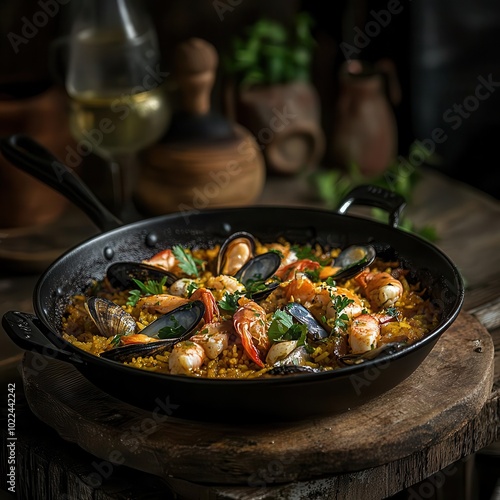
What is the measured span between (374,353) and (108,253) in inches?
28.8

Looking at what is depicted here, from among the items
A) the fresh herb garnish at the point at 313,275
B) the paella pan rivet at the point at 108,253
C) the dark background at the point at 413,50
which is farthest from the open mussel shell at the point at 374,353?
the dark background at the point at 413,50

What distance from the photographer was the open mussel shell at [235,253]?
75.9 inches

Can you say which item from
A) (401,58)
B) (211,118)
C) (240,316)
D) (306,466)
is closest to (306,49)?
(401,58)

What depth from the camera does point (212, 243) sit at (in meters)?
2.08

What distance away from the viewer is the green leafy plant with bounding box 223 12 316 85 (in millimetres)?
3020

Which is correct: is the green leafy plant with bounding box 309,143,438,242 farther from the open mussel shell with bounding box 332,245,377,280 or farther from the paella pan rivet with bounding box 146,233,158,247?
the paella pan rivet with bounding box 146,233,158,247

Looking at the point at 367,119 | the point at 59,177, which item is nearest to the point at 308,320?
the point at 59,177

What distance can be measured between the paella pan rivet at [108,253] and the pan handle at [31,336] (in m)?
0.40

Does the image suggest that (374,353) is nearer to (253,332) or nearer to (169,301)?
(253,332)

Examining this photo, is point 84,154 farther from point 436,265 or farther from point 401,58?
point 436,265

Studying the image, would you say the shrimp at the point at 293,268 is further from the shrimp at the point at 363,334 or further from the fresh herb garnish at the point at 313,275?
the shrimp at the point at 363,334

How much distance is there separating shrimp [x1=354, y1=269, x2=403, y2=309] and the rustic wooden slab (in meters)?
0.15

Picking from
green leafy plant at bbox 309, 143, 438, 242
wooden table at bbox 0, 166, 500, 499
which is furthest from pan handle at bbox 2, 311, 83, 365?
green leafy plant at bbox 309, 143, 438, 242

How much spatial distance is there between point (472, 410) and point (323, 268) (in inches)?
17.8
